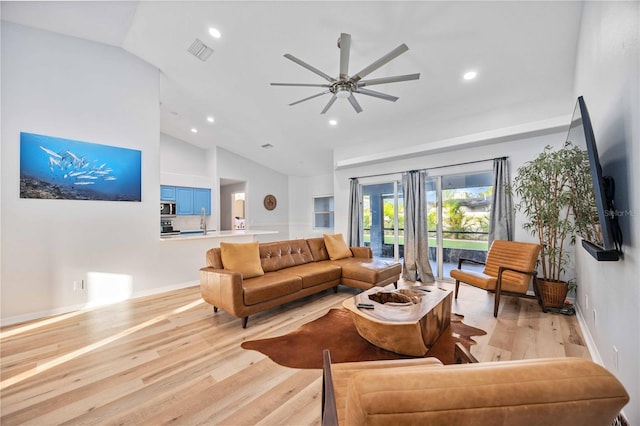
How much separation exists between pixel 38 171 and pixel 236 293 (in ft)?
10.0

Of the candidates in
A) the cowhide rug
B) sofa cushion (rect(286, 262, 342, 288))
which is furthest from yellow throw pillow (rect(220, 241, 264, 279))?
the cowhide rug

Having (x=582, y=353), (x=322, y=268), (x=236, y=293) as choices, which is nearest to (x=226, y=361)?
(x=236, y=293)

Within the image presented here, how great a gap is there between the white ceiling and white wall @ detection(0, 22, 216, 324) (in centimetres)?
37

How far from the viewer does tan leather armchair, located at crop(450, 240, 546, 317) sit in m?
3.14

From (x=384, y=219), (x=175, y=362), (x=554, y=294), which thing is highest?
(x=384, y=219)

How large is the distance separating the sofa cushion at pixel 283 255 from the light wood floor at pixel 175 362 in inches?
26.9

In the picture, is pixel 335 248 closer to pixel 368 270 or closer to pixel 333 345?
pixel 368 270

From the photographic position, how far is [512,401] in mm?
589

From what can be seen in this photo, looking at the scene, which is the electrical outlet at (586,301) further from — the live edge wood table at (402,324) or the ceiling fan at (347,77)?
the ceiling fan at (347,77)

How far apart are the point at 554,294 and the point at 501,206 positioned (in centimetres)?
142

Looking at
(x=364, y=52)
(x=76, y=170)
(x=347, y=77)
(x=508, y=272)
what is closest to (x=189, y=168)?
(x=76, y=170)

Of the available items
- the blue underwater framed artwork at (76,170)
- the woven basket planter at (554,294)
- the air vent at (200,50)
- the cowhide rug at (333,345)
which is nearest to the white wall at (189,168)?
the blue underwater framed artwork at (76,170)

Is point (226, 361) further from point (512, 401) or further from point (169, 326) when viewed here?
point (512, 401)

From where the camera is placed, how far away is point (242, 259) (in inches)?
130
